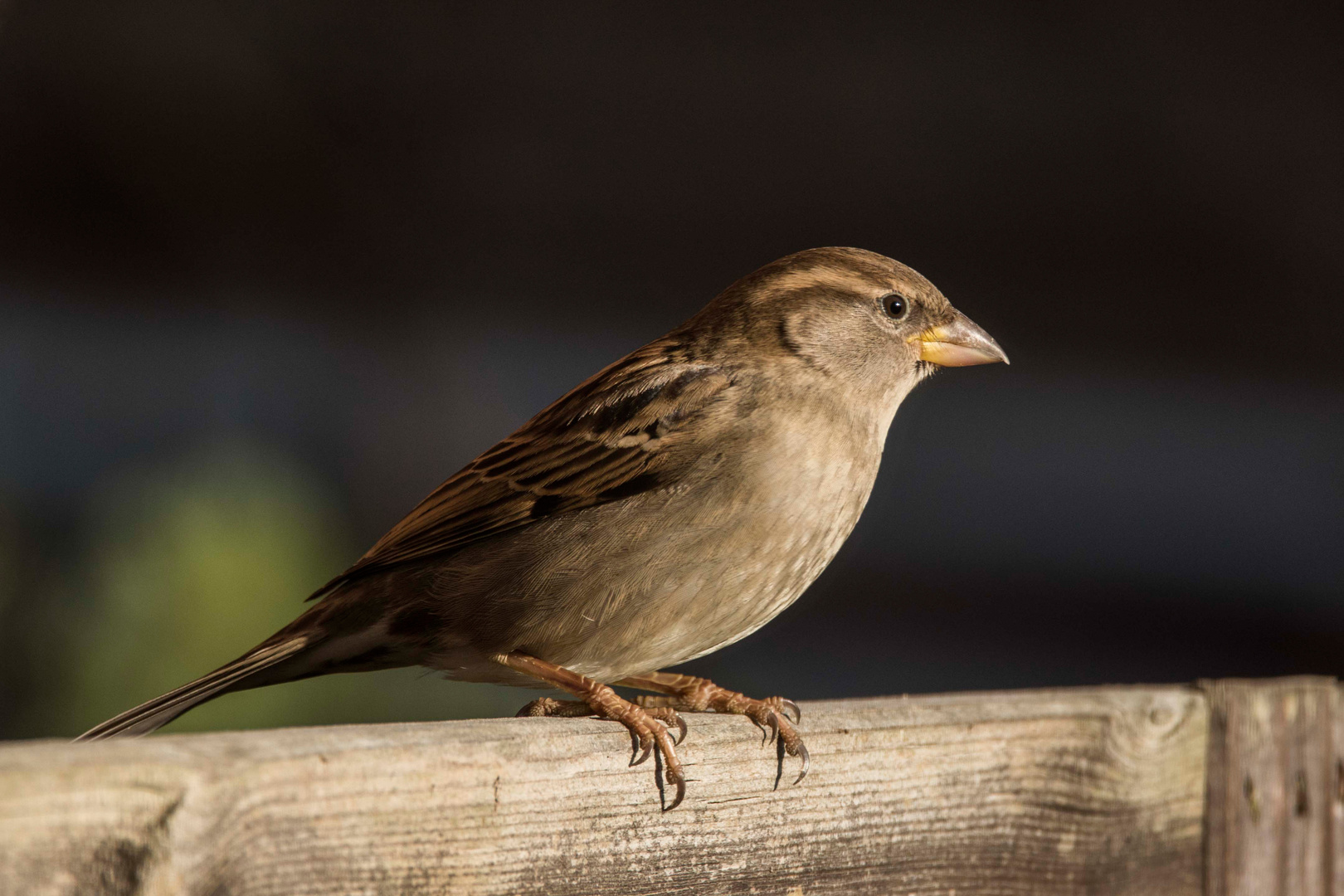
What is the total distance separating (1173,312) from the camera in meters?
4.59

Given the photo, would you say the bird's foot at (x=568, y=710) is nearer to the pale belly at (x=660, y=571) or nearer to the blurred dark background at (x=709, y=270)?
the pale belly at (x=660, y=571)

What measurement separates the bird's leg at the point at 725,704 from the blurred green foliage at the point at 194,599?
1156 mm

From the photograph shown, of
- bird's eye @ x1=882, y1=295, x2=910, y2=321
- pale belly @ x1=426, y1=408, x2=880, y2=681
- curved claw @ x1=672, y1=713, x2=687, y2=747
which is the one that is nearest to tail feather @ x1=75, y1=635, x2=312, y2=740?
pale belly @ x1=426, y1=408, x2=880, y2=681

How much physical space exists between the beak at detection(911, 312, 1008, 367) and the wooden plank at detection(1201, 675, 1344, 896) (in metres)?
0.69

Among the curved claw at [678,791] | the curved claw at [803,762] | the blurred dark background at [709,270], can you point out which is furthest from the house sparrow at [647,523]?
the blurred dark background at [709,270]

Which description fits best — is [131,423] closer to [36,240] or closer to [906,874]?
[36,240]

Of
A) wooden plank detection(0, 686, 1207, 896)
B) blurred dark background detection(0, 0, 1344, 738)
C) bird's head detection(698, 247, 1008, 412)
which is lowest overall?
wooden plank detection(0, 686, 1207, 896)

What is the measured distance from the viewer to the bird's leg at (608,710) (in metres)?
1.44

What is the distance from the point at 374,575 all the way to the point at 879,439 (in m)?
0.88

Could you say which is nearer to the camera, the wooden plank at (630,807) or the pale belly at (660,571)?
the wooden plank at (630,807)

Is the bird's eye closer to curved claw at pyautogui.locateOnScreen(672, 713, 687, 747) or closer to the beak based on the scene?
the beak

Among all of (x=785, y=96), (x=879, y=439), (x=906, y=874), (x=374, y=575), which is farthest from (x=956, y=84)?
(x=906, y=874)

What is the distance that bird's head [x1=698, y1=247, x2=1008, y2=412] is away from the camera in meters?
2.17

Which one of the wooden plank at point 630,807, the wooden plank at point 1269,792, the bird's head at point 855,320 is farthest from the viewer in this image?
the bird's head at point 855,320
